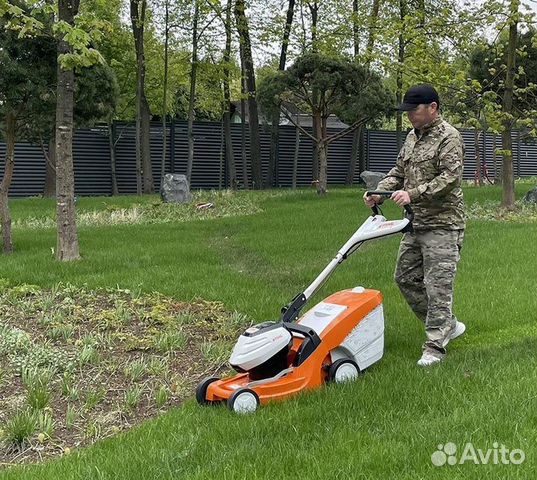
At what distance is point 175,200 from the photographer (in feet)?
55.9

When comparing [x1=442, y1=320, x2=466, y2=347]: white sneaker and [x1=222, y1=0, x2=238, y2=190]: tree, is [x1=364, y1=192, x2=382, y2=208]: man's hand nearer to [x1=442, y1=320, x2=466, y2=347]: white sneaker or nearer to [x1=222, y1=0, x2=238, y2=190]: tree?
[x1=442, y1=320, x2=466, y2=347]: white sneaker

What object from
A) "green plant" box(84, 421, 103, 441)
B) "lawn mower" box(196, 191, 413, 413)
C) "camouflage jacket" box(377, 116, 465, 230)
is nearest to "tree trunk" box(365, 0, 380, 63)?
"camouflage jacket" box(377, 116, 465, 230)

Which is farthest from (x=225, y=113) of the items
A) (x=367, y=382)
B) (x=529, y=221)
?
(x=367, y=382)

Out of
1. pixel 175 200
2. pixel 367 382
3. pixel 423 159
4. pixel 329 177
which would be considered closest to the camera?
pixel 367 382

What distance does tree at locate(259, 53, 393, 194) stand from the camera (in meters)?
17.0

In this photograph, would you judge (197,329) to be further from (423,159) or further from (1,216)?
(1,216)

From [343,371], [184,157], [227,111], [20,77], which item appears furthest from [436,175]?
Result: [184,157]

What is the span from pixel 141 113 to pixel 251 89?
3663mm

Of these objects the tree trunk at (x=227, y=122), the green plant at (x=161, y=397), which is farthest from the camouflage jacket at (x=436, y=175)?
the tree trunk at (x=227, y=122)

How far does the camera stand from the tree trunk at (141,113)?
19.3 metres

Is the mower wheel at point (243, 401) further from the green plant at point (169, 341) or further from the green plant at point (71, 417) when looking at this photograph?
the green plant at point (169, 341)

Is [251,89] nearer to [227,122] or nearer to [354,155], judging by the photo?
[227,122]

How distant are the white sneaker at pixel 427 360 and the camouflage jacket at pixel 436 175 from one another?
34.4 inches

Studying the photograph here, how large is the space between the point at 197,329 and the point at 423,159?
2.48 metres
